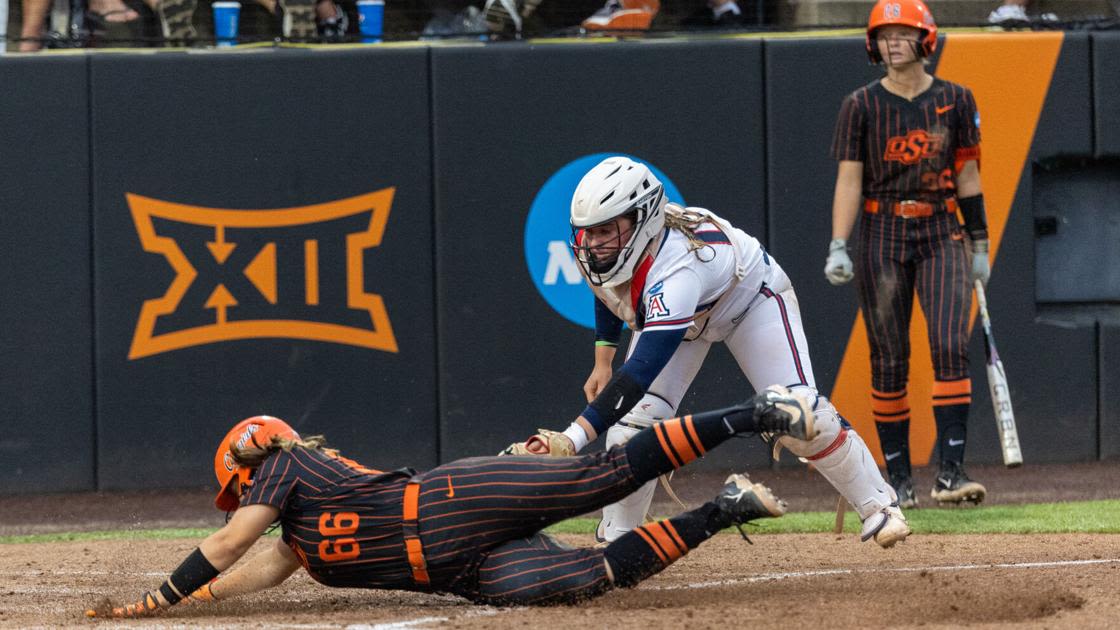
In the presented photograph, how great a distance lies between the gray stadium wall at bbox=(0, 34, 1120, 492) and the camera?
838cm

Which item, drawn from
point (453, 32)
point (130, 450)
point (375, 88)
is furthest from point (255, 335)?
point (453, 32)

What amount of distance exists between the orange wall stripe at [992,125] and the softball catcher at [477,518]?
419 cm

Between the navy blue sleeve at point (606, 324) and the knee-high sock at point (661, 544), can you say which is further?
the navy blue sleeve at point (606, 324)

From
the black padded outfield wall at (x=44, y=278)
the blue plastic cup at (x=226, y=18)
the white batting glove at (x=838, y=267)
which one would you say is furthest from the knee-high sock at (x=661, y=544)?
the blue plastic cup at (x=226, y=18)

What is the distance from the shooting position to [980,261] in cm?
706

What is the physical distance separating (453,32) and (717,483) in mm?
3253

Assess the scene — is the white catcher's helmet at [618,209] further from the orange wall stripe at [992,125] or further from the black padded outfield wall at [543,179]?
the orange wall stripe at [992,125]

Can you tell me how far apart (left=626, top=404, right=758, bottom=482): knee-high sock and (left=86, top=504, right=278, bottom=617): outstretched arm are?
1.21 m

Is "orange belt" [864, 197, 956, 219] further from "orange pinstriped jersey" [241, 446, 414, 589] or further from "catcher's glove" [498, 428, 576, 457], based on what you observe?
"orange pinstriped jersey" [241, 446, 414, 589]

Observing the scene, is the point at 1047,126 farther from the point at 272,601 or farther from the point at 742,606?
the point at 272,601

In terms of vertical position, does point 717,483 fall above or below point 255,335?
below

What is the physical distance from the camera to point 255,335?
8469 millimetres

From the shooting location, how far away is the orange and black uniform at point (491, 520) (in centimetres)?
453

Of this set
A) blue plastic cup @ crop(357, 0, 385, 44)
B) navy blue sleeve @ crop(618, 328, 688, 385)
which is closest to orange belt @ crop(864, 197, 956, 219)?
navy blue sleeve @ crop(618, 328, 688, 385)
